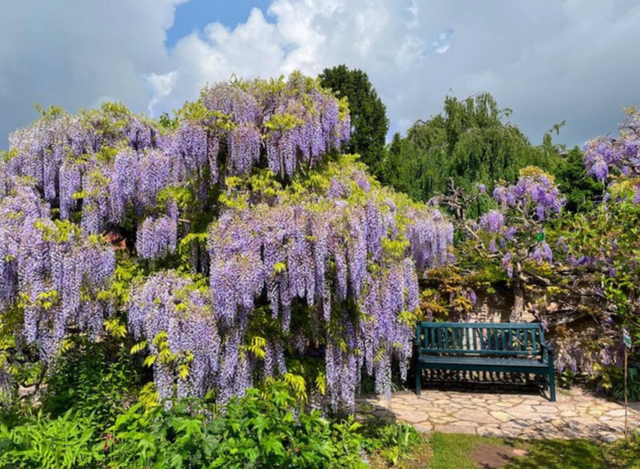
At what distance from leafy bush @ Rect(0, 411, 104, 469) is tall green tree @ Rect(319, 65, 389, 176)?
8.33 metres

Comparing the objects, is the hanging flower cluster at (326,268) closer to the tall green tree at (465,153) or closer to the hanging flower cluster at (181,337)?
the hanging flower cluster at (181,337)

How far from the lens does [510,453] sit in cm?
451

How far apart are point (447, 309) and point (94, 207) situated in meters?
5.93

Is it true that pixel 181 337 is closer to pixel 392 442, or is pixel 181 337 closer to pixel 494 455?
pixel 392 442

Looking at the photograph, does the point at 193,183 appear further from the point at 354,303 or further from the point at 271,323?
the point at 354,303

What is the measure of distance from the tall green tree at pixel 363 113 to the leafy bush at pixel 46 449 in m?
8.33

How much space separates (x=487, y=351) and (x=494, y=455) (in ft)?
7.74

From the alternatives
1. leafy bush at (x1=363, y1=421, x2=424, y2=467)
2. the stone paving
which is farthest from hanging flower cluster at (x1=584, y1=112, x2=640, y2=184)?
leafy bush at (x1=363, y1=421, x2=424, y2=467)

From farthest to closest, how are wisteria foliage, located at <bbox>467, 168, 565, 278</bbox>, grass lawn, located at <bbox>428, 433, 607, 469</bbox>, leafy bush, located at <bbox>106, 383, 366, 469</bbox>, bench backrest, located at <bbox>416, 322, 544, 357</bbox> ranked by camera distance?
wisteria foliage, located at <bbox>467, 168, 565, 278</bbox> < bench backrest, located at <bbox>416, 322, 544, 357</bbox> < grass lawn, located at <bbox>428, 433, 607, 469</bbox> < leafy bush, located at <bbox>106, 383, 366, 469</bbox>

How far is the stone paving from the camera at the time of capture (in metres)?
5.11

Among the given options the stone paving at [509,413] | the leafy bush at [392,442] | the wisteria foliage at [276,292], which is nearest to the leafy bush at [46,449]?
the wisteria foliage at [276,292]

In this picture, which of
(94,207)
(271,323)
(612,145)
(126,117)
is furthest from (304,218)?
(612,145)

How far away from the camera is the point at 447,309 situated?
784 cm

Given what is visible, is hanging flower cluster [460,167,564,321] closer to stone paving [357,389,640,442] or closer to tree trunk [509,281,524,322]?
tree trunk [509,281,524,322]
